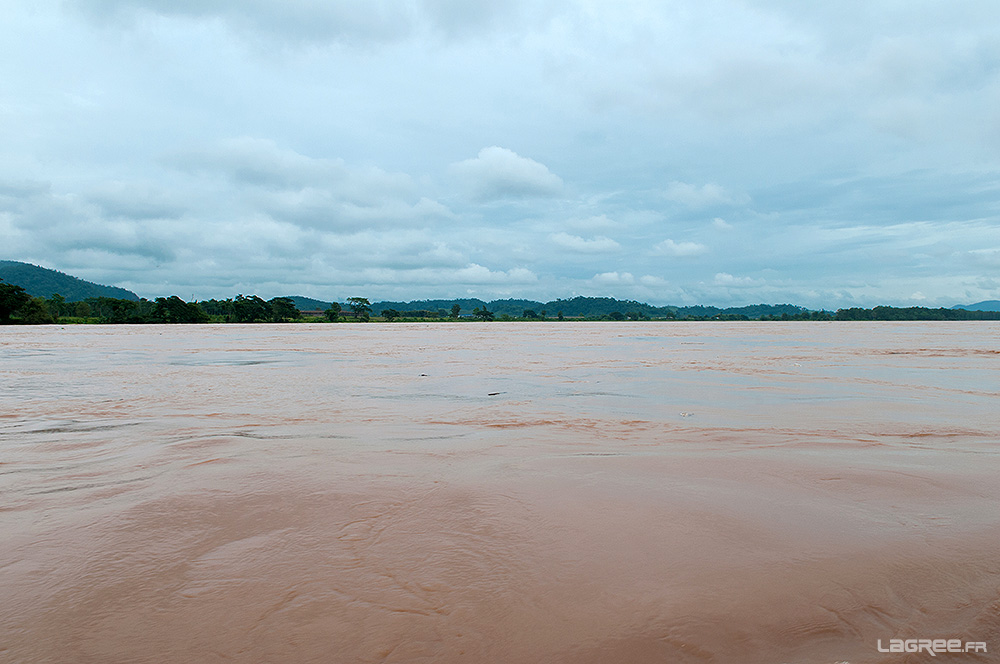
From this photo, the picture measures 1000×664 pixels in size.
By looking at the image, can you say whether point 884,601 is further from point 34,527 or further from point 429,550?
point 34,527

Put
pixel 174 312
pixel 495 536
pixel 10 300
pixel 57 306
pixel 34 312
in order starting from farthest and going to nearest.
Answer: pixel 174 312 → pixel 57 306 → pixel 34 312 → pixel 10 300 → pixel 495 536

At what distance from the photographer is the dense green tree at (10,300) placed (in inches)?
3228

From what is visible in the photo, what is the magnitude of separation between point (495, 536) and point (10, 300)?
366ft

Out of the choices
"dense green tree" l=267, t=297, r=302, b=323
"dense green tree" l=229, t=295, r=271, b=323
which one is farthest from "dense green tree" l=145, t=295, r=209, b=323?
"dense green tree" l=267, t=297, r=302, b=323

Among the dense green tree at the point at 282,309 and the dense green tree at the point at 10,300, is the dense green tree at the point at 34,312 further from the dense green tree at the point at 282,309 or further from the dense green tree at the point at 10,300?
the dense green tree at the point at 282,309

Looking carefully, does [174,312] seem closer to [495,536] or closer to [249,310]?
[249,310]

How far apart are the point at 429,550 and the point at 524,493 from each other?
4.99ft

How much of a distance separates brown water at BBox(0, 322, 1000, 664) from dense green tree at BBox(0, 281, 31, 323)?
101m

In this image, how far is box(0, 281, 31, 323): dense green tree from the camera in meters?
82.0

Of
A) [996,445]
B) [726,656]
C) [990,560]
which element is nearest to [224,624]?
[726,656]

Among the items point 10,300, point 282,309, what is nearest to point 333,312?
point 282,309

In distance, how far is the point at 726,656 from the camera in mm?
2660

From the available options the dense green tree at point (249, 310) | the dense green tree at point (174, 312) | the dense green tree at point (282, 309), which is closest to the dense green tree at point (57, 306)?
the dense green tree at point (174, 312)

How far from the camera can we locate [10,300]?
82.8 meters
